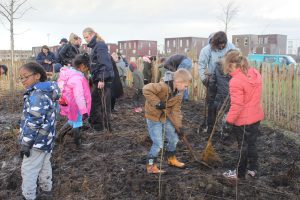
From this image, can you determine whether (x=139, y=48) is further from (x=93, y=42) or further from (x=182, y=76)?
(x=182, y=76)

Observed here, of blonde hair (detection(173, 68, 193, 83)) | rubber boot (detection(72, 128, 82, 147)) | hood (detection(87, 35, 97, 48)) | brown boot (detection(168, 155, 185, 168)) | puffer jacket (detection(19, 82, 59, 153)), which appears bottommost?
brown boot (detection(168, 155, 185, 168))

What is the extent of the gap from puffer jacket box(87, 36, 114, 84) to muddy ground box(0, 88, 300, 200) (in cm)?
97

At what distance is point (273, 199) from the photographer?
3.52 m

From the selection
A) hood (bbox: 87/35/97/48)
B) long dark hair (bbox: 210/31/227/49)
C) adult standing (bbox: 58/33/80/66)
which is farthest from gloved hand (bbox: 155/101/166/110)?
adult standing (bbox: 58/33/80/66)

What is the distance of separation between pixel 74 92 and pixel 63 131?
658 mm

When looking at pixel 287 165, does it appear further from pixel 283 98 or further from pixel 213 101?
pixel 283 98

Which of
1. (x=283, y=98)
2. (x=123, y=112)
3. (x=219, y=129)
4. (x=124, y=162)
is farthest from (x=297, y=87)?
(x=124, y=162)

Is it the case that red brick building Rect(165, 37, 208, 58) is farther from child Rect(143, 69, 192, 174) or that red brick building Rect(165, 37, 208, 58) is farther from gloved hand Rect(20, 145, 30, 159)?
gloved hand Rect(20, 145, 30, 159)

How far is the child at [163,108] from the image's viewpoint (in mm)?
3796

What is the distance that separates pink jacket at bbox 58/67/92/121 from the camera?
16.0ft

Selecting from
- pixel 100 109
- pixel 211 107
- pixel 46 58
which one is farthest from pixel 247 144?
pixel 46 58

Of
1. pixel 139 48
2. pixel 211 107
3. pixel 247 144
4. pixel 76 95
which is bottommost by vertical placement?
pixel 247 144

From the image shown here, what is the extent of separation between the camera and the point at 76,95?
16.0 ft

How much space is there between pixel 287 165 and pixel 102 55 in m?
3.25
